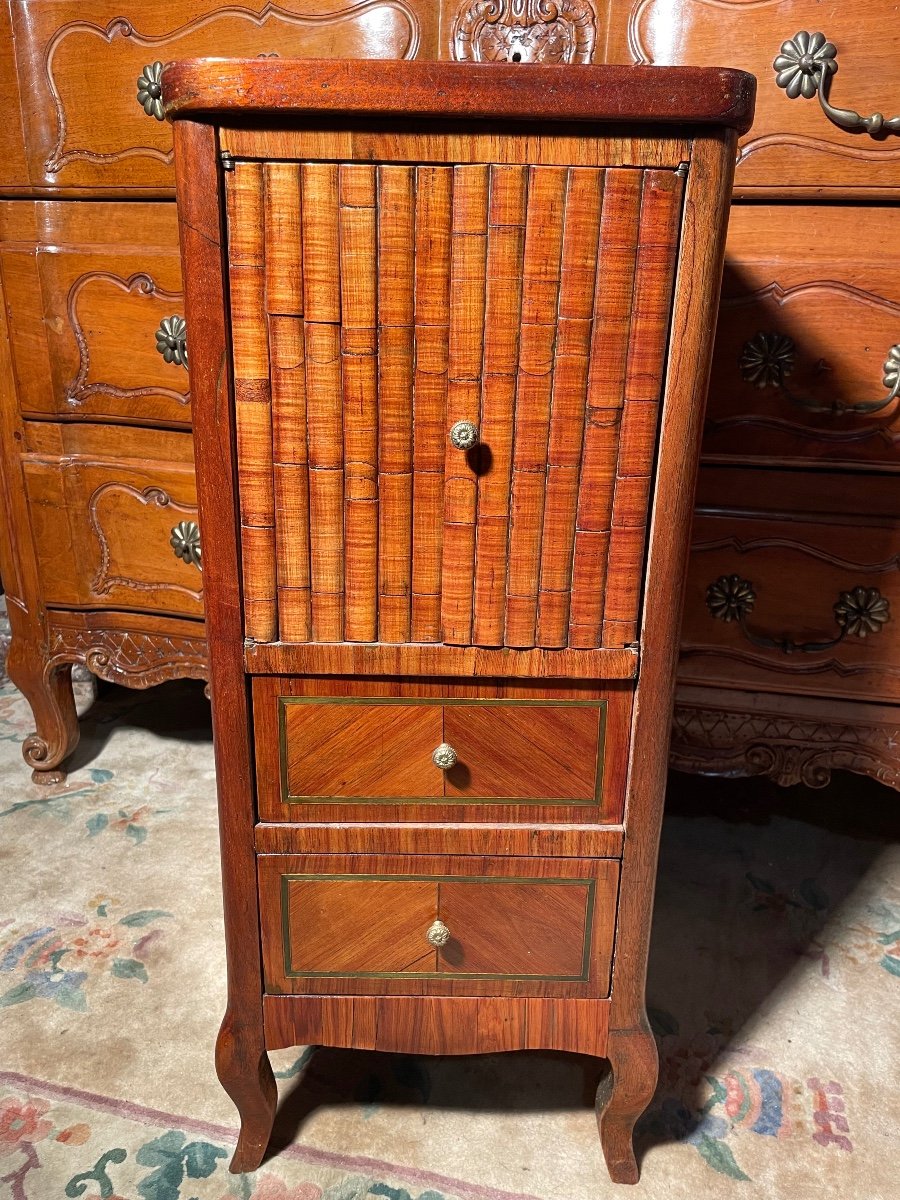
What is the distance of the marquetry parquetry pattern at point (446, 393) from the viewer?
0.68 meters

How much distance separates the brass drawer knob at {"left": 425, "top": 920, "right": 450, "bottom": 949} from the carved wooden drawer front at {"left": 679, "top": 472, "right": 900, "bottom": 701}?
22.2 inches

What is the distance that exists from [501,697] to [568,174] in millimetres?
433

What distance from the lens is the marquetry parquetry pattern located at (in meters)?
0.68

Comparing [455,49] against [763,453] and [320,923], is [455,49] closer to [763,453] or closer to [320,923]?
[763,453]

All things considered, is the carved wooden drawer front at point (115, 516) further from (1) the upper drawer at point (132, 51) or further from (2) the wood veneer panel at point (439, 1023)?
(2) the wood veneer panel at point (439, 1023)

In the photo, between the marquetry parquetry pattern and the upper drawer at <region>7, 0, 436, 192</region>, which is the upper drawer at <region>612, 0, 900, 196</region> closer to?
the upper drawer at <region>7, 0, 436, 192</region>

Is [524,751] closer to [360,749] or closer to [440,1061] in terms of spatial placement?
[360,749]

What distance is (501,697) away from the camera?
0.83 m

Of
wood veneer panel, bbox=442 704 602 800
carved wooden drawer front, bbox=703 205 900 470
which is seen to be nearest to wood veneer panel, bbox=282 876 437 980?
wood veneer panel, bbox=442 704 602 800

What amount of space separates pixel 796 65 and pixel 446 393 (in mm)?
642

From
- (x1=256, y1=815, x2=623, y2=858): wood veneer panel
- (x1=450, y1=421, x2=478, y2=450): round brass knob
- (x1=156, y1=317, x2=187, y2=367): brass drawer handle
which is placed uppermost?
(x1=450, y1=421, x2=478, y2=450): round brass knob

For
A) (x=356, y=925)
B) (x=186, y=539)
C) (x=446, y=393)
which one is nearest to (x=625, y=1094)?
(x=356, y=925)

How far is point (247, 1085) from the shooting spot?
3.11ft

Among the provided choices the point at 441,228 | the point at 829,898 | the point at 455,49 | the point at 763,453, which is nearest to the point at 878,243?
the point at 763,453
